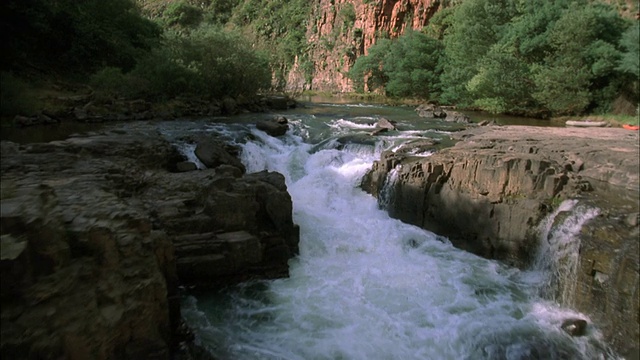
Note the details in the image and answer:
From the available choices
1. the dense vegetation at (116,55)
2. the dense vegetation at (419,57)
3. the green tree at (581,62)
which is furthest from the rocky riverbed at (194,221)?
the dense vegetation at (116,55)

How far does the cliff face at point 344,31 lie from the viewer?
43.1m

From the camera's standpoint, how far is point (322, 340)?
6219 mm

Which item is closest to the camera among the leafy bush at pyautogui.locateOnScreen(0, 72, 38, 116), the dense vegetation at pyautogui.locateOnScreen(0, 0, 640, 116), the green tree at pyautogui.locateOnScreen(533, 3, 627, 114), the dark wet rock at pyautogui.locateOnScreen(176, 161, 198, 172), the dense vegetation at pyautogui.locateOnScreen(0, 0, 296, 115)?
the dark wet rock at pyautogui.locateOnScreen(176, 161, 198, 172)

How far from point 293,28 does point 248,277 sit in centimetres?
6330

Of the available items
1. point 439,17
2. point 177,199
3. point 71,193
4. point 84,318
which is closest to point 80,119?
point 177,199

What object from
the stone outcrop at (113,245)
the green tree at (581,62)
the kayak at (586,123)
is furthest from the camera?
the kayak at (586,123)

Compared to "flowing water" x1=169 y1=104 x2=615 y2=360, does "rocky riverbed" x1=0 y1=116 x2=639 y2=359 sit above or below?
above

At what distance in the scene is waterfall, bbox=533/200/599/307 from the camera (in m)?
6.96

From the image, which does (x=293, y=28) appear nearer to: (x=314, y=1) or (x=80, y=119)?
(x=314, y=1)

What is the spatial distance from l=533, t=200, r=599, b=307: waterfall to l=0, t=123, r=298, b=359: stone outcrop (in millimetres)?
5087

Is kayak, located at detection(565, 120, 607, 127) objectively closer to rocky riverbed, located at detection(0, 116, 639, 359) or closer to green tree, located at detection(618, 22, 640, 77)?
rocky riverbed, located at detection(0, 116, 639, 359)

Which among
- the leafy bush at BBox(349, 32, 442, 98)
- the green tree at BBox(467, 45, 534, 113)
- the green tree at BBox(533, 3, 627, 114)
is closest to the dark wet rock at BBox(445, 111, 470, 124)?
the green tree at BBox(467, 45, 534, 113)

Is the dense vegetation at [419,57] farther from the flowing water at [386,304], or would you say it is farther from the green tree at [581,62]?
the flowing water at [386,304]

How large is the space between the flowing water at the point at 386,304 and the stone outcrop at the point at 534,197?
1.15ft
